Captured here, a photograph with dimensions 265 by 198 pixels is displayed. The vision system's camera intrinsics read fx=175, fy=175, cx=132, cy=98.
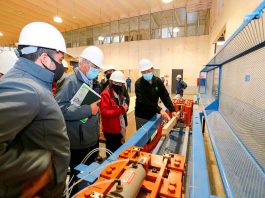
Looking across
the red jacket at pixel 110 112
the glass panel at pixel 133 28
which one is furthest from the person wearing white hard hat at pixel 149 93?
the glass panel at pixel 133 28

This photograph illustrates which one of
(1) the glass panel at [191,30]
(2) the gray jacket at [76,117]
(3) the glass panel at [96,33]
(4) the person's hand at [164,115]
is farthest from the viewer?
(3) the glass panel at [96,33]

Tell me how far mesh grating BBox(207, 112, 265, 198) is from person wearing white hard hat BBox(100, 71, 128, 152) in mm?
1335

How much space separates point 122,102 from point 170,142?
175 cm

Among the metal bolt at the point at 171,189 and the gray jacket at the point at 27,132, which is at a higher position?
the gray jacket at the point at 27,132

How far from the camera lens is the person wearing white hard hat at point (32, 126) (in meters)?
0.73

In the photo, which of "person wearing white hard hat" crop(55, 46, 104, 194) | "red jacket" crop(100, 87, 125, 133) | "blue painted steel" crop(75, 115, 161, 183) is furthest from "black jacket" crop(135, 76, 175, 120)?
"person wearing white hard hat" crop(55, 46, 104, 194)

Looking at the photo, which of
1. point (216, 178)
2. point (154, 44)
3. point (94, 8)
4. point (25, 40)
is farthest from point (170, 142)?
point (154, 44)

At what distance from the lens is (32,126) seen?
847 mm

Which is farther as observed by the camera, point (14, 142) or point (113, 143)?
point (113, 143)

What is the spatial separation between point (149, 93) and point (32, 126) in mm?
2368

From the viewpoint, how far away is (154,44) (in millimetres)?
12688

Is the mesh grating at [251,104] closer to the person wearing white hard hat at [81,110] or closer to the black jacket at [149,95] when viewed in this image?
the black jacket at [149,95]

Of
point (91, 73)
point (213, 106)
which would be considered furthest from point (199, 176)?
point (213, 106)

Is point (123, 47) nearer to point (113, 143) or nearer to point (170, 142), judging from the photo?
point (170, 142)
